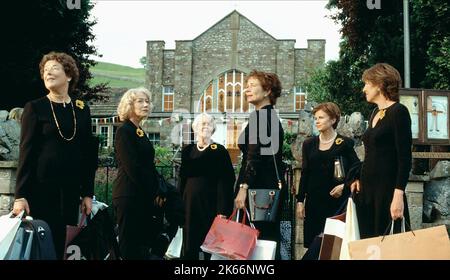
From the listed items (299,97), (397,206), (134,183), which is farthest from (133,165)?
(299,97)

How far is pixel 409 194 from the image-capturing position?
6750 millimetres

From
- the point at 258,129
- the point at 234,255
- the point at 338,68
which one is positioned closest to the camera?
the point at 234,255

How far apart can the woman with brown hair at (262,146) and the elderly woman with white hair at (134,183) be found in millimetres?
776

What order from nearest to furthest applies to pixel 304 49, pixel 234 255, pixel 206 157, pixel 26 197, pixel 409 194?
pixel 26 197 < pixel 234 255 < pixel 206 157 < pixel 409 194 < pixel 304 49

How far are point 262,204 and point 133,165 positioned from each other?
112 centimetres

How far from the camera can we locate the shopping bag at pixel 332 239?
15.2ft

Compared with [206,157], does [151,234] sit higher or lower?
lower

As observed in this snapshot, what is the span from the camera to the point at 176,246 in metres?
5.72

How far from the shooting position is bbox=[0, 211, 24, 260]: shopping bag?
12.3 ft

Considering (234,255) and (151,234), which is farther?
(151,234)

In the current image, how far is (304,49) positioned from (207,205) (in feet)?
111

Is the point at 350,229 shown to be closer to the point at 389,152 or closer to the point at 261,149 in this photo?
the point at 389,152
